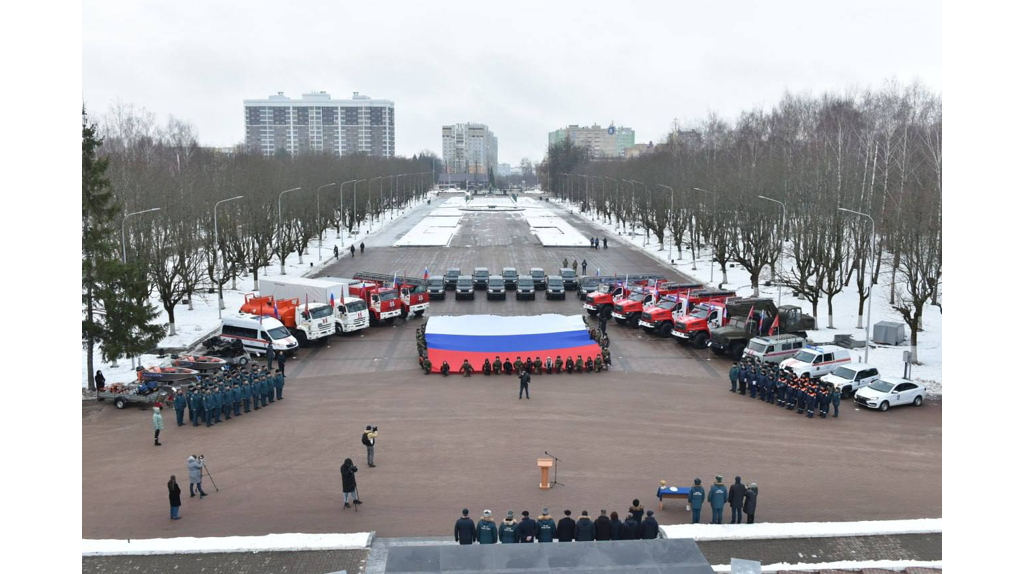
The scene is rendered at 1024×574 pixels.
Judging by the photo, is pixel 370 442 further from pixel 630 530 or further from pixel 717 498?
pixel 717 498

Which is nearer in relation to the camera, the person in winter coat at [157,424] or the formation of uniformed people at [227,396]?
the person in winter coat at [157,424]

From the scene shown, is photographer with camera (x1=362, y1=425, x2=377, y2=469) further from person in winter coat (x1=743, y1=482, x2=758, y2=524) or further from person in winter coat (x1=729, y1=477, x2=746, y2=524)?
person in winter coat (x1=743, y1=482, x2=758, y2=524)

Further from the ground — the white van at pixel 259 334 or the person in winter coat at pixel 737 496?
the white van at pixel 259 334

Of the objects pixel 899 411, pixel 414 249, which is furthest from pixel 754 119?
pixel 899 411

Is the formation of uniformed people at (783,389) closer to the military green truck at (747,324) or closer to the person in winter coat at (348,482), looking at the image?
the military green truck at (747,324)

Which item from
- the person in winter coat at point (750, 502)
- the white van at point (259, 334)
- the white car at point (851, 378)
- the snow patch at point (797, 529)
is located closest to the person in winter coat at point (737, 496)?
the person in winter coat at point (750, 502)

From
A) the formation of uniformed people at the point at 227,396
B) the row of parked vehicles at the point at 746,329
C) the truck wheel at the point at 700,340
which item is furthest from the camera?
the truck wheel at the point at 700,340

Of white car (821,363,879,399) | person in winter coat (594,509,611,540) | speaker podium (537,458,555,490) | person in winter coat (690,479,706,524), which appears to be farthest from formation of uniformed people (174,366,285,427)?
white car (821,363,879,399)

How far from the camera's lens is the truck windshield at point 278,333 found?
31531 mm

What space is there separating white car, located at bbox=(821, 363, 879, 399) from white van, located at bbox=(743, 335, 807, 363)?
2674 mm

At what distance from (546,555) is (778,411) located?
15491 millimetres

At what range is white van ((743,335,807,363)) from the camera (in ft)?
96.5

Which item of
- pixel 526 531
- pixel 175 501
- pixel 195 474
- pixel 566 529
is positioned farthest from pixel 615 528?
pixel 195 474

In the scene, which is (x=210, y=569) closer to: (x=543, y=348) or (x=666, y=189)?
(x=543, y=348)
